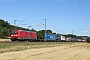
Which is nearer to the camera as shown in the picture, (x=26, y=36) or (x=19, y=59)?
(x=19, y=59)

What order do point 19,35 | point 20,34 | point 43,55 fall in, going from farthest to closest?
1. point 20,34
2. point 19,35
3. point 43,55

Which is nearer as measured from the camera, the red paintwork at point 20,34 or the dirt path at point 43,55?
the dirt path at point 43,55

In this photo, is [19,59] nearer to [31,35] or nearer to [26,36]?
[26,36]

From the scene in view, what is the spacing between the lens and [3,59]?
18.4 metres

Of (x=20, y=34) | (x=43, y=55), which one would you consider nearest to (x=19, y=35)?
(x=20, y=34)

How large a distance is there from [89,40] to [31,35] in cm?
5879

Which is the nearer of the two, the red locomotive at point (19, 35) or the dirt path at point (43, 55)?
the dirt path at point (43, 55)

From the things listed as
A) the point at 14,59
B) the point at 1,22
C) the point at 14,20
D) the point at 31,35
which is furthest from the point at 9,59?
the point at 1,22

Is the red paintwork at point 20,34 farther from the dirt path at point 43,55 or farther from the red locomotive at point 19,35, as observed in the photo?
the dirt path at point 43,55

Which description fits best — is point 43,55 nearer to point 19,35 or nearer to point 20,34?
point 19,35

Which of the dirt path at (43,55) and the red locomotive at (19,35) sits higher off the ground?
the red locomotive at (19,35)

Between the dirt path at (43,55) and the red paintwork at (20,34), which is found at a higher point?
the red paintwork at (20,34)

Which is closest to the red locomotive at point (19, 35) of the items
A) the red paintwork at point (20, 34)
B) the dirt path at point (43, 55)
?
the red paintwork at point (20, 34)

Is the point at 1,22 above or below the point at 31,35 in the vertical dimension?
above
